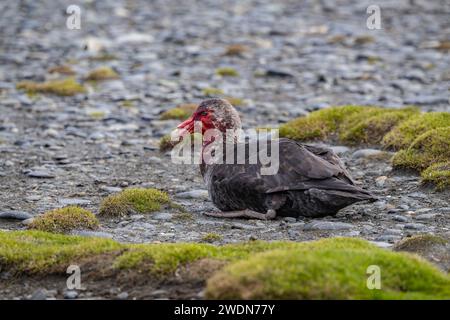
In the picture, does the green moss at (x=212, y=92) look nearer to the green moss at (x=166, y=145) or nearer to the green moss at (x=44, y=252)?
the green moss at (x=166, y=145)

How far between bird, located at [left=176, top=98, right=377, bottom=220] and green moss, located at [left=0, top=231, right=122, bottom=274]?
2531mm

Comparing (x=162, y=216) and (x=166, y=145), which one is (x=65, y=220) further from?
(x=166, y=145)

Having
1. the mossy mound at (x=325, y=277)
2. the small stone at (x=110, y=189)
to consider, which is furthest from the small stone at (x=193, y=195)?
the mossy mound at (x=325, y=277)

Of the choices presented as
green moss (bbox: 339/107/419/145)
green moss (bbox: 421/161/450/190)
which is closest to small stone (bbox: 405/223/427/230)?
green moss (bbox: 421/161/450/190)

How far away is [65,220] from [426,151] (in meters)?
5.92

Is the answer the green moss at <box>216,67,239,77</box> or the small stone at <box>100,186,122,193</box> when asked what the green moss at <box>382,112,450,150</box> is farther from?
the green moss at <box>216,67,239,77</box>

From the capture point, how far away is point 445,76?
77.9 feet

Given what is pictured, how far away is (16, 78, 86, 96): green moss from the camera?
22.4 metres

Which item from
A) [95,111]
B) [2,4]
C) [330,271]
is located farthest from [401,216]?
[2,4]

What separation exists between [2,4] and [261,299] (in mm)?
33652

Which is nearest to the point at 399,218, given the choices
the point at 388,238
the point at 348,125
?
the point at 388,238

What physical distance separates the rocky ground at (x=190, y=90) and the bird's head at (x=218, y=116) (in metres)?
1.13

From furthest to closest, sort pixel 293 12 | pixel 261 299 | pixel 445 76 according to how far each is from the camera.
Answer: pixel 293 12 < pixel 445 76 < pixel 261 299
